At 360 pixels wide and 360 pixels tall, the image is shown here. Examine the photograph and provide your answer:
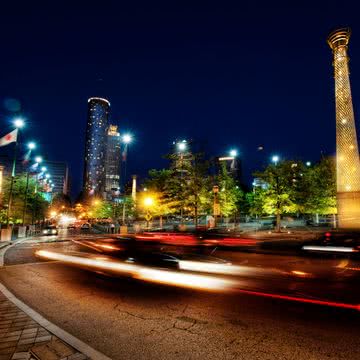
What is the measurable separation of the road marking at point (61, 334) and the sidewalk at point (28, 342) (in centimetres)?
8

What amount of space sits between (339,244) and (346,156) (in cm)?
2792

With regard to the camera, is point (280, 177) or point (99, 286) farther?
point (280, 177)

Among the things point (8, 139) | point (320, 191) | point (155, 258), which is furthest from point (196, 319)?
point (320, 191)

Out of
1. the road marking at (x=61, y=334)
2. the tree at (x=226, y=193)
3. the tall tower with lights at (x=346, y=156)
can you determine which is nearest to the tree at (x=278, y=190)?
the tall tower with lights at (x=346, y=156)

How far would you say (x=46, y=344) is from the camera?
484cm

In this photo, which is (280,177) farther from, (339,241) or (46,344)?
(46,344)

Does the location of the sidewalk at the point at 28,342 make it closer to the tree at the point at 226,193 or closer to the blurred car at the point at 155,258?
the blurred car at the point at 155,258

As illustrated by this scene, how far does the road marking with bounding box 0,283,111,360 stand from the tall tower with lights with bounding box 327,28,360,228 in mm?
34653

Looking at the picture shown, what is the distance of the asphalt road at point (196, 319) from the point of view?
4.68 metres

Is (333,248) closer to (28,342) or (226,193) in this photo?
(28,342)

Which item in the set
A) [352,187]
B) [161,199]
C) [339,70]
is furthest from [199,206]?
[339,70]

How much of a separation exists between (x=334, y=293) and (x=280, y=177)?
3511 centimetres

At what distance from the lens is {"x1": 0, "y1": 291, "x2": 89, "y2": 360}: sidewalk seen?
14.6 feet

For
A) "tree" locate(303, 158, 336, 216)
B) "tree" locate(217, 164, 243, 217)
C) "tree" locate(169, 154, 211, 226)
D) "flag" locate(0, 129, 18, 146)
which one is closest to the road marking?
"flag" locate(0, 129, 18, 146)
